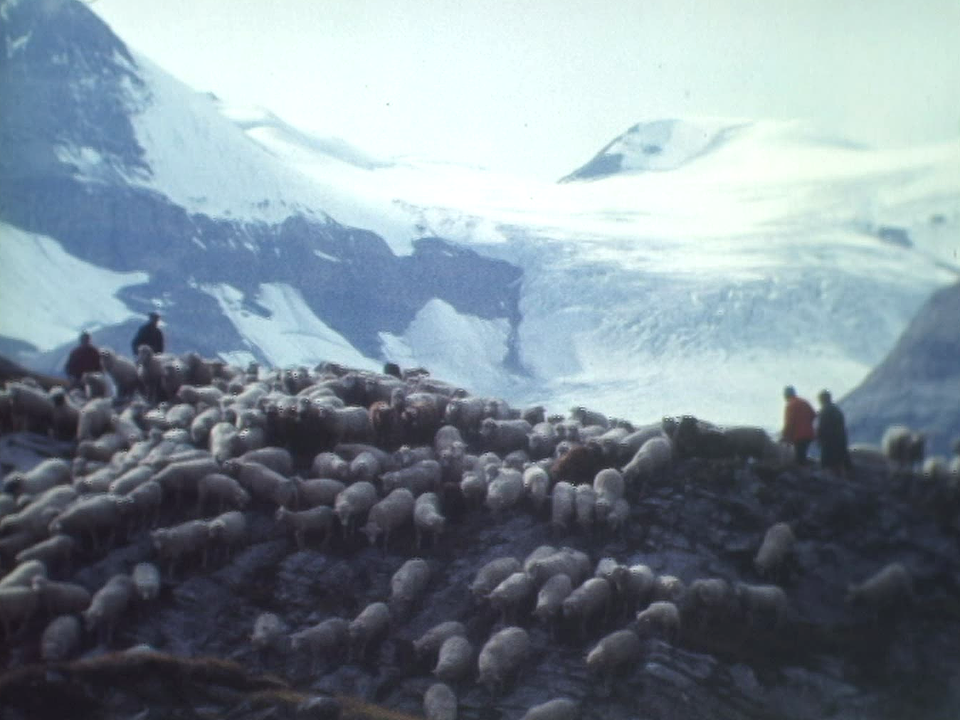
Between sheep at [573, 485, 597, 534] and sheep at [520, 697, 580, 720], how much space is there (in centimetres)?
227

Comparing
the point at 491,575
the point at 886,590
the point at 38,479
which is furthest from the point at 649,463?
the point at 38,479

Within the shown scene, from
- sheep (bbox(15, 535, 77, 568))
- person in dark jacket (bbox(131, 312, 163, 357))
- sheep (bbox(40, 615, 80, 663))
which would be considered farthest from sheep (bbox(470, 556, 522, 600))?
person in dark jacket (bbox(131, 312, 163, 357))

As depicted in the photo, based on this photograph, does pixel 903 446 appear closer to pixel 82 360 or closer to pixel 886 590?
pixel 886 590

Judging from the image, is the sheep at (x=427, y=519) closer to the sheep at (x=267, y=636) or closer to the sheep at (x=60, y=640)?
the sheep at (x=267, y=636)

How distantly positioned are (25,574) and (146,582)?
1.16 m

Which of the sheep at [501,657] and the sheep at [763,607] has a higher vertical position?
the sheep at [763,607]

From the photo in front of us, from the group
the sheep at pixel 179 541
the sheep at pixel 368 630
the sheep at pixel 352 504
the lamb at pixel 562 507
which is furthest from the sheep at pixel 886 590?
the sheep at pixel 179 541

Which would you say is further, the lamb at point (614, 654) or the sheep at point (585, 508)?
the sheep at point (585, 508)

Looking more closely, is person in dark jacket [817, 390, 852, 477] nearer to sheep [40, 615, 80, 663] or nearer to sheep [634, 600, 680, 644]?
sheep [634, 600, 680, 644]

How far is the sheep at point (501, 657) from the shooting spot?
936 cm

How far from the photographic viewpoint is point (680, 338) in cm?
1355

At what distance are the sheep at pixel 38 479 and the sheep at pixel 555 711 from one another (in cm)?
637

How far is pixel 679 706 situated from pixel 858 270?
498 centimetres

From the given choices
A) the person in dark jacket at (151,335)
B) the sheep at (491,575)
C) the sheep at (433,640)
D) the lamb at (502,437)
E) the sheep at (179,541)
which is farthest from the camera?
the person in dark jacket at (151,335)
